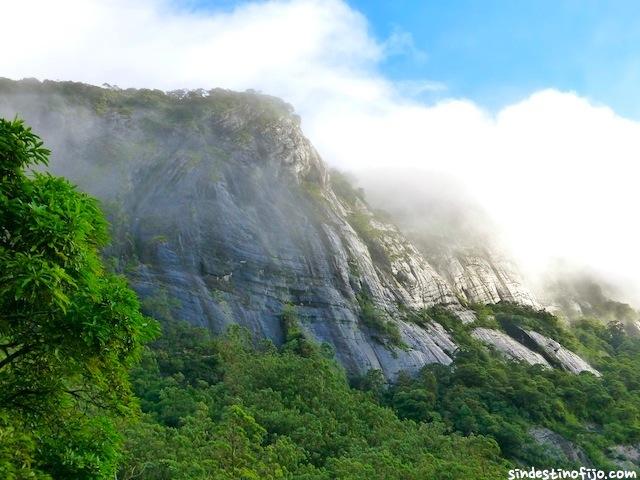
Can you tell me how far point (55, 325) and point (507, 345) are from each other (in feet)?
208

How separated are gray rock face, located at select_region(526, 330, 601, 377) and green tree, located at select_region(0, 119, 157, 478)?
2486 inches

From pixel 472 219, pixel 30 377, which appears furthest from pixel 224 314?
pixel 472 219

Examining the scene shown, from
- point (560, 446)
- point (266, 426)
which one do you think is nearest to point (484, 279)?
point (560, 446)

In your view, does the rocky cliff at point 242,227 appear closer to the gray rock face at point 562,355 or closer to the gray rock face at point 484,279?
the gray rock face at point 484,279

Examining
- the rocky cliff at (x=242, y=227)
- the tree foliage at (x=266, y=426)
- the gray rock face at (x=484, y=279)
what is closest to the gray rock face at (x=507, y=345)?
the rocky cliff at (x=242, y=227)

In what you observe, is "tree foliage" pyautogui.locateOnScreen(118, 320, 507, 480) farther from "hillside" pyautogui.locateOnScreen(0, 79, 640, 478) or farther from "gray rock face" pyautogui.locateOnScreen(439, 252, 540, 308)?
"gray rock face" pyautogui.locateOnScreen(439, 252, 540, 308)

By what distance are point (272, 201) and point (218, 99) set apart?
2057cm

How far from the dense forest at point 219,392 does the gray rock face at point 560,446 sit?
36cm

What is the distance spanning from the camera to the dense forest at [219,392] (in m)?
6.50

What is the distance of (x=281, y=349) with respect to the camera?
47312 millimetres

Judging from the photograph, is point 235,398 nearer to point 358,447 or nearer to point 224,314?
point 358,447

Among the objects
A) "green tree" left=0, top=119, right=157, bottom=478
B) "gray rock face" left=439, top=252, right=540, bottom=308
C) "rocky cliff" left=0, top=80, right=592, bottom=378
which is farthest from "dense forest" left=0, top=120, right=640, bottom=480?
"rocky cliff" left=0, top=80, right=592, bottom=378

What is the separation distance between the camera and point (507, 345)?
64.6 metres

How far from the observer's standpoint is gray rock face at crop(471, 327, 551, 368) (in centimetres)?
6225
